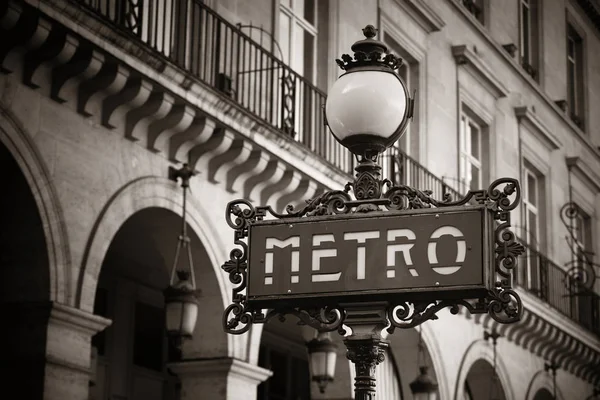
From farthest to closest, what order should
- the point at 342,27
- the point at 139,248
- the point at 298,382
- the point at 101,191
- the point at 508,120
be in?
1. the point at 508,120
2. the point at 298,382
3. the point at 342,27
4. the point at 139,248
5. the point at 101,191

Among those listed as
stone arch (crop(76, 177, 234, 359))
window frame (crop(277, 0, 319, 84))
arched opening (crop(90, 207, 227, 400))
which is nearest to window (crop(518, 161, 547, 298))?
window frame (crop(277, 0, 319, 84))

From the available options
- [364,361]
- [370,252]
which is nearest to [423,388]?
[364,361]

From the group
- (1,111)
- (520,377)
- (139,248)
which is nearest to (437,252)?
(1,111)

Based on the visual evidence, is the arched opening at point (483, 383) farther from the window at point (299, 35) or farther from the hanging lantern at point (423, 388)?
the window at point (299, 35)

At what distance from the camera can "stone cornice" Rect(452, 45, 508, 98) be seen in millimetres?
20625

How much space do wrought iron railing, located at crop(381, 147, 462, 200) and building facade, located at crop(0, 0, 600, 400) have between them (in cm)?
6

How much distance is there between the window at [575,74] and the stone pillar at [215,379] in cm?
1617

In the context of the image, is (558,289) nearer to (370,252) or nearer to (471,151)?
(471,151)

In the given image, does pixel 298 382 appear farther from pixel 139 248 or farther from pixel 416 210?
pixel 416 210

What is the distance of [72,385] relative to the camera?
1013 cm

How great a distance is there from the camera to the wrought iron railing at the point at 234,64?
39.2ft

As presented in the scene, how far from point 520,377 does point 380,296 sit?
16.3m

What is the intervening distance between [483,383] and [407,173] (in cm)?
460

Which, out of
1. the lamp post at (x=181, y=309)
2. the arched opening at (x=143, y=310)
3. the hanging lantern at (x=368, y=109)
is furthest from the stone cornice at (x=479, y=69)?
the hanging lantern at (x=368, y=109)
